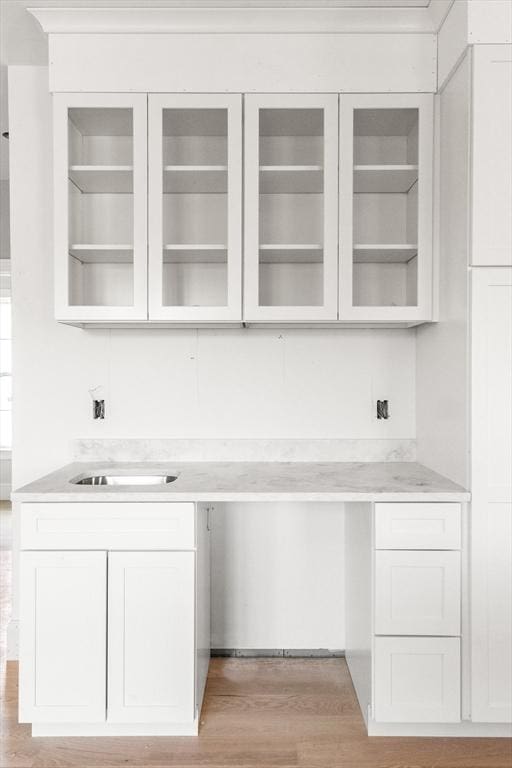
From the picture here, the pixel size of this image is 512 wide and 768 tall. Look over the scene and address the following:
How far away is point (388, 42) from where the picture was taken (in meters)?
2.26

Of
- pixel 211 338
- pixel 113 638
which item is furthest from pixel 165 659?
pixel 211 338

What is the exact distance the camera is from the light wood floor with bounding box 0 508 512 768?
6.22ft

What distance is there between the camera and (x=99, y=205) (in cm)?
251

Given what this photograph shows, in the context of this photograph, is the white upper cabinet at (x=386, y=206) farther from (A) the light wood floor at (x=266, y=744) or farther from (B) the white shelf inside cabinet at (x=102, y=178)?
(A) the light wood floor at (x=266, y=744)

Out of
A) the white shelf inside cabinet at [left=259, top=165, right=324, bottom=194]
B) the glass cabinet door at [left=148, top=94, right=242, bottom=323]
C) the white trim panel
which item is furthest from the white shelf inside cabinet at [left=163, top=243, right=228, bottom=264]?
the white trim panel

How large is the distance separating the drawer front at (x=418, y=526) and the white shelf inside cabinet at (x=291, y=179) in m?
1.33

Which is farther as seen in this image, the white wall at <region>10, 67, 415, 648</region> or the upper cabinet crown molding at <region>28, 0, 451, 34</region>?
the white wall at <region>10, 67, 415, 648</region>

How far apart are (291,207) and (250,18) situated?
0.74 m

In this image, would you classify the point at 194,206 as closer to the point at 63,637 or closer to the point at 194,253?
the point at 194,253

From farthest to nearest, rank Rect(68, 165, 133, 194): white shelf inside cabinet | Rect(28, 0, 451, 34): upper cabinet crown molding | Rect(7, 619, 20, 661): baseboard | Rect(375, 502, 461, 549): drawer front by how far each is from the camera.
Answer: Rect(7, 619, 20, 661): baseboard → Rect(68, 165, 133, 194): white shelf inside cabinet → Rect(28, 0, 451, 34): upper cabinet crown molding → Rect(375, 502, 461, 549): drawer front

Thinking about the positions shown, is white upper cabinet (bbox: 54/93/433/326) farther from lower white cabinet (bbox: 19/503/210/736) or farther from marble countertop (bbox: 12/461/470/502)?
lower white cabinet (bbox: 19/503/210/736)

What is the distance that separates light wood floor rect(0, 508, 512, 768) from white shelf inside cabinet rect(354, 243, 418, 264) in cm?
179

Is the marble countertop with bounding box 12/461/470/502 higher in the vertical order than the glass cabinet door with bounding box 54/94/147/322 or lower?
lower

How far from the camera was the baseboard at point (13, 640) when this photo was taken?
2.57 metres
